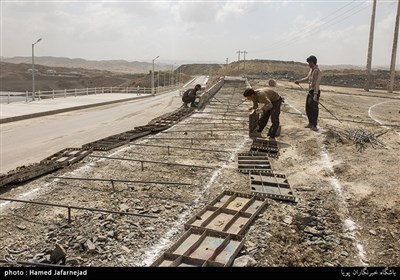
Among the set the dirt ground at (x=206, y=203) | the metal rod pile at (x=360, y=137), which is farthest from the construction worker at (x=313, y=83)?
the dirt ground at (x=206, y=203)

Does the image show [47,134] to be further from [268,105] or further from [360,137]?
[360,137]

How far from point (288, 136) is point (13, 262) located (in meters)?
8.86

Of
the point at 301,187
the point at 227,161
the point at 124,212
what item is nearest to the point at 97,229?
the point at 124,212

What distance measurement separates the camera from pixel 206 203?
19.8 feet

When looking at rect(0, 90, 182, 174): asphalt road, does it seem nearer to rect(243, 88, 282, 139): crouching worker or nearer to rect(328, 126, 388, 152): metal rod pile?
rect(243, 88, 282, 139): crouching worker

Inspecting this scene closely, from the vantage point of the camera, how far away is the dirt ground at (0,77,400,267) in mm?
4406

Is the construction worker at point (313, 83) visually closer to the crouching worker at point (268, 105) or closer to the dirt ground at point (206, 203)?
the crouching worker at point (268, 105)

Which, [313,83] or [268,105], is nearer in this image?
[268,105]

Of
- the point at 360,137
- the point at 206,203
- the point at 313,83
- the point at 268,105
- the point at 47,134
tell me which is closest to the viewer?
the point at 206,203

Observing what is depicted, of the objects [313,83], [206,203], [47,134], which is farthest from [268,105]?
[47,134]
